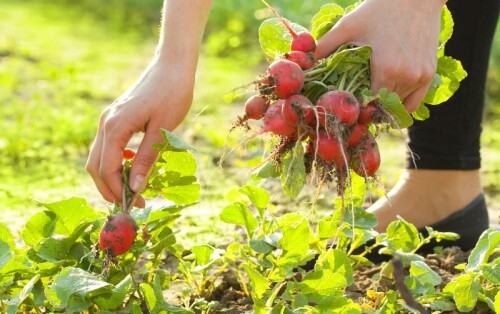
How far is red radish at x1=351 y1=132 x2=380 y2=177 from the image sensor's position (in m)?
1.98

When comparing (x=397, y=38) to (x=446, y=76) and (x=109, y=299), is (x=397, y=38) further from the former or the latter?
(x=109, y=299)

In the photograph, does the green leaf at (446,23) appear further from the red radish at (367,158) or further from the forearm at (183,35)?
the forearm at (183,35)

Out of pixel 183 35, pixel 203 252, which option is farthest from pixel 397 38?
pixel 203 252

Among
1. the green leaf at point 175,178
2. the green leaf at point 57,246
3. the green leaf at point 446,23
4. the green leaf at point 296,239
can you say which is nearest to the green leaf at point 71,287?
the green leaf at point 57,246

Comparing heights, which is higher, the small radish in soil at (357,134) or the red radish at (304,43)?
the red radish at (304,43)

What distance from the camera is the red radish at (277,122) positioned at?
1936 mm

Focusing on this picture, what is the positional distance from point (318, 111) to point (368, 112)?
11cm

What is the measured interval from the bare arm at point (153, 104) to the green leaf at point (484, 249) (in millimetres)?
739

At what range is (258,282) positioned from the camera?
1.97 m

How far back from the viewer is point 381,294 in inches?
87.6

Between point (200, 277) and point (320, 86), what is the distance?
70 centimetres

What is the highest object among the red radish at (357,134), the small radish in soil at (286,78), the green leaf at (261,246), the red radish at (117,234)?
the small radish in soil at (286,78)

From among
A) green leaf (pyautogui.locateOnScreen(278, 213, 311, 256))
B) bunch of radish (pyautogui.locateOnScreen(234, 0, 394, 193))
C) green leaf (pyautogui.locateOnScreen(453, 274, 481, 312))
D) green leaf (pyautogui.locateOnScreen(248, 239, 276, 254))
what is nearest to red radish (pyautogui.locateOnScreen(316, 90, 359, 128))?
bunch of radish (pyautogui.locateOnScreen(234, 0, 394, 193))

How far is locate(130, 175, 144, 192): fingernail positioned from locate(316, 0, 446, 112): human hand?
0.52m
